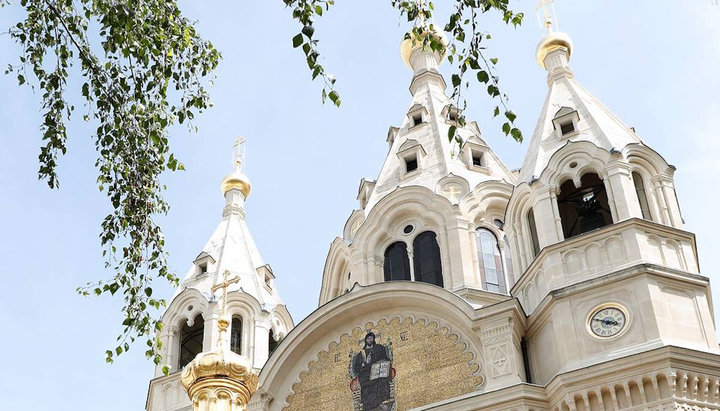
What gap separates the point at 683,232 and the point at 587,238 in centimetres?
170

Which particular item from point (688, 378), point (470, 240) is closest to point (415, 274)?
point (470, 240)

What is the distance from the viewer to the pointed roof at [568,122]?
17.4 meters

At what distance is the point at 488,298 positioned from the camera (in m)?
18.1

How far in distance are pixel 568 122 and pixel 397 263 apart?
15.6 feet

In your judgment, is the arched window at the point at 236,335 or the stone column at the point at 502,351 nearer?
the stone column at the point at 502,351

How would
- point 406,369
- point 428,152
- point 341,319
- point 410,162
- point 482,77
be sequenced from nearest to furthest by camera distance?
point 482,77 → point 406,369 → point 341,319 → point 410,162 → point 428,152

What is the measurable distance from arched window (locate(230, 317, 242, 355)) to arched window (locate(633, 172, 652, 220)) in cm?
920

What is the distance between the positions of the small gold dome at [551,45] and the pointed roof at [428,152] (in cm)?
244

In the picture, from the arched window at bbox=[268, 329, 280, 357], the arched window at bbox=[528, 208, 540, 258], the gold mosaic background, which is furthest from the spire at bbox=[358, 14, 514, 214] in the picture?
the gold mosaic background

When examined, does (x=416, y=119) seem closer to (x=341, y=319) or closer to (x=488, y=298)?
(x=488, y=298)

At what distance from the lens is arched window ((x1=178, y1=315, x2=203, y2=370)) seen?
21109 millimetres

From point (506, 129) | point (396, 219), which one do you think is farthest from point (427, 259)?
point (506, 129)

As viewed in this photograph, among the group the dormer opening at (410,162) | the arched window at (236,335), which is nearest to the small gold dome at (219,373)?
the arched window at (236,335)

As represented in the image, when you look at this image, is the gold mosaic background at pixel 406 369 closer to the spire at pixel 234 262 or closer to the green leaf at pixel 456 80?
the spire at pixel 234 262
